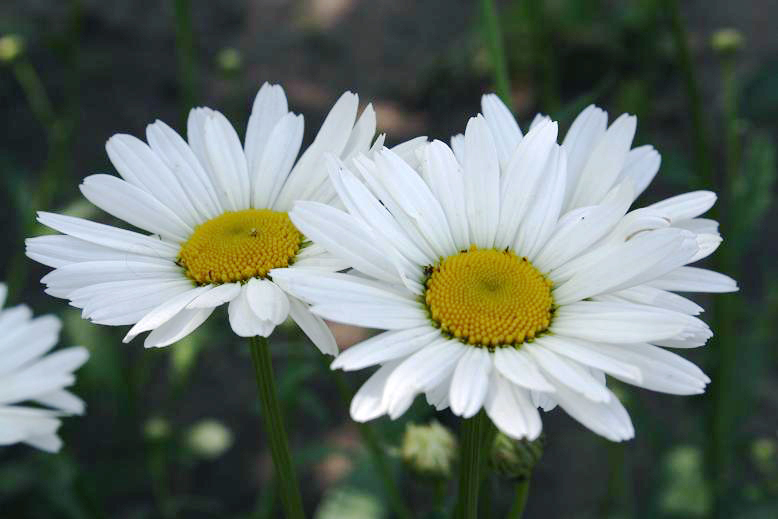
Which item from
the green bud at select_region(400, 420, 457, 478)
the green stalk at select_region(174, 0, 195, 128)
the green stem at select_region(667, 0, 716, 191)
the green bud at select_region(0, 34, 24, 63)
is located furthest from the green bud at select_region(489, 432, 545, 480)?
the green bud at select_region(0, 34, 24, 63)

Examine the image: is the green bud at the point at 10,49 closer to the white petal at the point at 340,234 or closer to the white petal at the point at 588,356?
the white petal at the point at 340,234

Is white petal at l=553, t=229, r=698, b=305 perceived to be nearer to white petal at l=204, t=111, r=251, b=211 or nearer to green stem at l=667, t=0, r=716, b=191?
white petal at l=204, t=111, r=251, b=211

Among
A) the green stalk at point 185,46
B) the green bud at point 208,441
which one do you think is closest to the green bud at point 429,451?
the green stalk at point 185,46

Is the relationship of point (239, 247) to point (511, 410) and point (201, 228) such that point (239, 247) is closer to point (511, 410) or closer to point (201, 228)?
point (201, 228)

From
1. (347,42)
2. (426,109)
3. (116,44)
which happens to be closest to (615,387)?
(426,109)

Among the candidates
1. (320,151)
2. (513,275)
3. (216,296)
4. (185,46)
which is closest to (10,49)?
(185,46)

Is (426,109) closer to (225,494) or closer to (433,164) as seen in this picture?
(225,494)
